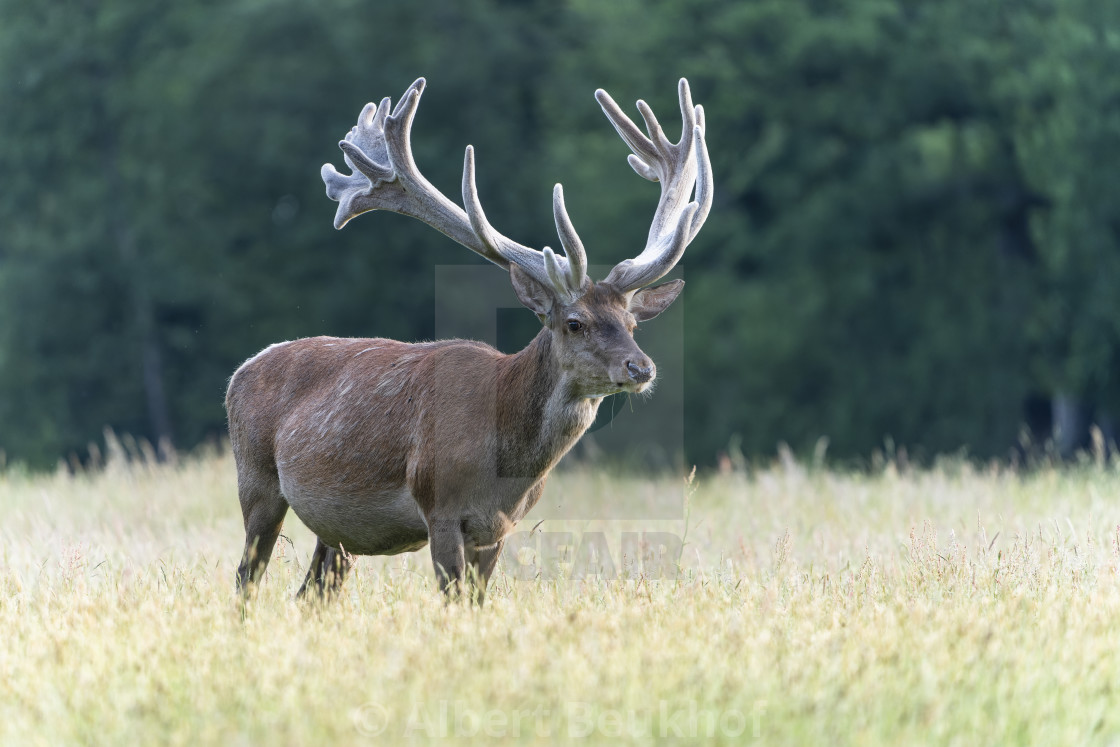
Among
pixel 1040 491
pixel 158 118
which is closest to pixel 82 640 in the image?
pixel 1040 491

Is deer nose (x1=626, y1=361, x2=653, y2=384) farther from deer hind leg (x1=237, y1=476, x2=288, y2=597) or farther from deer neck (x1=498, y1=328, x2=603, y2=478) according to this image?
deer hind leg (x1=237, y1=476, x2=288, y2=597)

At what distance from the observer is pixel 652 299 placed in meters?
6.30

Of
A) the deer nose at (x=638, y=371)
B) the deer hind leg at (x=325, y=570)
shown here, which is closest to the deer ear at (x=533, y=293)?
the deer nose at (x=638, y=371)

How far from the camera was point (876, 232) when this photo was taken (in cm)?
2058

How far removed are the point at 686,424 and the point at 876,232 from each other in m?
4.13

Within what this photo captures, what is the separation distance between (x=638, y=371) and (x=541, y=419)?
56cm

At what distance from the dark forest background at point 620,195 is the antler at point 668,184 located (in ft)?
37.6

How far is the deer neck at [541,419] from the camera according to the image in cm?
593

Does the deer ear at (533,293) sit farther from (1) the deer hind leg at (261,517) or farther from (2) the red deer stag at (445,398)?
(1) the deer hind leg at (261,517)

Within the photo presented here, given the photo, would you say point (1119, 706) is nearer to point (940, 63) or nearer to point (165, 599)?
point (165, 599)

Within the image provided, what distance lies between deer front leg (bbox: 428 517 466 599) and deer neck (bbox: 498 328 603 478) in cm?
35

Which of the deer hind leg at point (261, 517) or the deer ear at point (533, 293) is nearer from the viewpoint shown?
the deer ear at point (533, 293)

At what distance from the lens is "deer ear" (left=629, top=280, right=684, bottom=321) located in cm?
625

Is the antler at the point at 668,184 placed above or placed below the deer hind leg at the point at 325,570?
above
